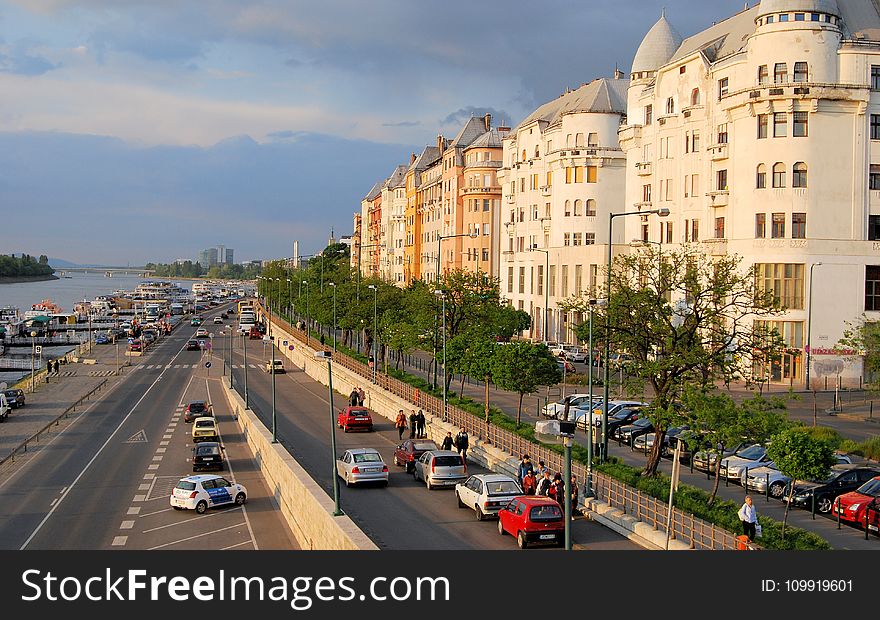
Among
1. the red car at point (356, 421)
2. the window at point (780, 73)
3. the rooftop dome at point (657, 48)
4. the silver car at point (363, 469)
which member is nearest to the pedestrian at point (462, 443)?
the silver car at point (363, 469)

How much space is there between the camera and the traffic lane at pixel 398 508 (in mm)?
26797

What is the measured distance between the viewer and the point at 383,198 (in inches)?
6088

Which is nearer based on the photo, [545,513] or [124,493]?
[545,513]

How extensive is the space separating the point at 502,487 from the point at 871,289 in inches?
1675

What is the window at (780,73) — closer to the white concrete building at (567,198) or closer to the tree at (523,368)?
the white concrete building at (567,198)

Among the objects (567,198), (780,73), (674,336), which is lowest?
(674,336)

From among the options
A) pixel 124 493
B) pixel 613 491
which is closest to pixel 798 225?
pixel 613 491

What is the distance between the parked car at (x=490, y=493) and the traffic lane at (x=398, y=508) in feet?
1.42

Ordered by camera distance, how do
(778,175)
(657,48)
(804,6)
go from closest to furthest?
(804,6) < (778,175) < (657,48)

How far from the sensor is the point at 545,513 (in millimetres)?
25406

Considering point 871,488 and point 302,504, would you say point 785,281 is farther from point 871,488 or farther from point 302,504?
point 302,504

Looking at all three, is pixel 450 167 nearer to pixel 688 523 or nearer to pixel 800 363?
pixel 800 363
